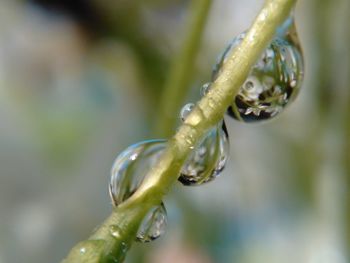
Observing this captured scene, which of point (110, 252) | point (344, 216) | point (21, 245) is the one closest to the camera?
point (110, 252)

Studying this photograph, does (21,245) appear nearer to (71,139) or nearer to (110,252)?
(71,139)

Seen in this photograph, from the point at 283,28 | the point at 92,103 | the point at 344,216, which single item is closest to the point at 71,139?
the point at 92,103

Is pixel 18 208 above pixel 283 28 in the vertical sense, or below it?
above

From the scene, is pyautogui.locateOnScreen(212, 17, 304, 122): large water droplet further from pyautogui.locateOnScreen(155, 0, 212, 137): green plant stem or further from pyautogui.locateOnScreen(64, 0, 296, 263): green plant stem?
pyautogui.locateOnScreen(155, 0, 212, 137): green plant stem

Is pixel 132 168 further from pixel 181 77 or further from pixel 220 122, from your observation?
pixel 181 77

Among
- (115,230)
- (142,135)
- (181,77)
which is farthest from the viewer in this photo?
(142,135)

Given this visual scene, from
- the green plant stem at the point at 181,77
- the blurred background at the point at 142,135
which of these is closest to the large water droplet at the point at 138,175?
the green plant stem at the point at 181,77

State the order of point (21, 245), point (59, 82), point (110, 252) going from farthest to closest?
point (59, 82), point (21, 245), point (110, 252)

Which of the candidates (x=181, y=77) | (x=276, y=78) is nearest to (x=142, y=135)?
(x=181, y=77)
